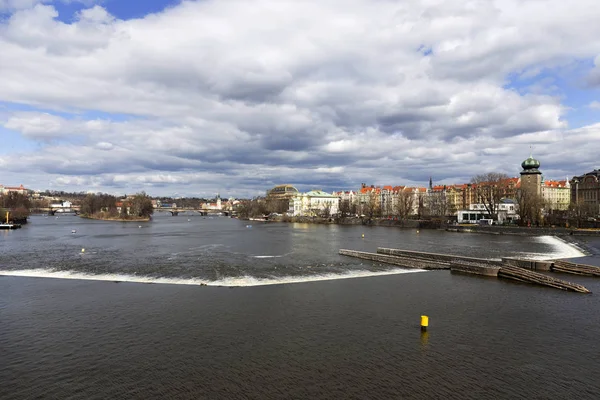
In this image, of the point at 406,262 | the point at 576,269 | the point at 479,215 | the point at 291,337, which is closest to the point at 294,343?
the point at 291,337

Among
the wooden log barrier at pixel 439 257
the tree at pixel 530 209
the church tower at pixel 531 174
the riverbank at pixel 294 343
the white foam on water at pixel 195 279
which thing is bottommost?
the riverbank at pixel 294 343

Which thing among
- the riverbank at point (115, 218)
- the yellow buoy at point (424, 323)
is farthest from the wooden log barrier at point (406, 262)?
the riverbank at point (115, 218)

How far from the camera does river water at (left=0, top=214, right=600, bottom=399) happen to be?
14.4m

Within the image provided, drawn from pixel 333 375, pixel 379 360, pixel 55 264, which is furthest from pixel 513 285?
pixel 55 264

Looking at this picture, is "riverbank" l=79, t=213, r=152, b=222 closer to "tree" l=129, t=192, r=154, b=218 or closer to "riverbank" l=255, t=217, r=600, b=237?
"tree" l=129, t=192, r=154, b=218

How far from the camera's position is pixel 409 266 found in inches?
1638

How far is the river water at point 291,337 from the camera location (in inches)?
568

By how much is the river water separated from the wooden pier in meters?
1.74

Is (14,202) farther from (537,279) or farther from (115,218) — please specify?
(537,279)

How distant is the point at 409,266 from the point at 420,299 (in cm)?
1478

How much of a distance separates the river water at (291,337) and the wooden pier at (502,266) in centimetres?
174

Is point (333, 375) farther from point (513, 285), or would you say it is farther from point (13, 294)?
point (13, 294)

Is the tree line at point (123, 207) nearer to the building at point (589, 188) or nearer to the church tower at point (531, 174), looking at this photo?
the church tower at point (531, 174)

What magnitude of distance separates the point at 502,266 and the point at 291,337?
2641cm
